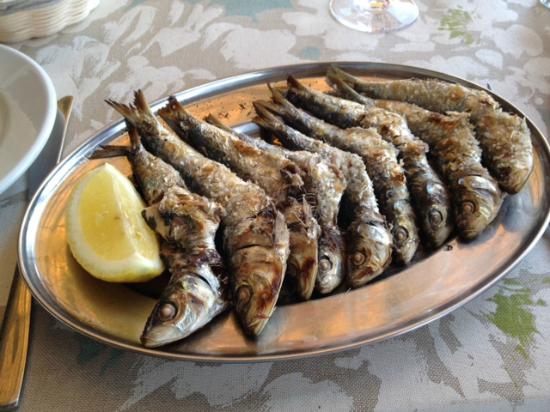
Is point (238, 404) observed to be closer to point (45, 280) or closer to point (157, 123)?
point (45, 280)

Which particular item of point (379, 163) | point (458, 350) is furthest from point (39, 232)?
point (458, 350)

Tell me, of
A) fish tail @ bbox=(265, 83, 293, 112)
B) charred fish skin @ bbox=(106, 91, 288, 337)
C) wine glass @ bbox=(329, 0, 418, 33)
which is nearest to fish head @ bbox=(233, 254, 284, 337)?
charred fish skin @ bbox=(106, 91, 288, 337)

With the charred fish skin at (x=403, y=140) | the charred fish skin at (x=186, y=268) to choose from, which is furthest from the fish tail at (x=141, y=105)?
the charred fish skin at (x=403, y=140)

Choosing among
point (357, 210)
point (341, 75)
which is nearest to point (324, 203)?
point (357, 210)

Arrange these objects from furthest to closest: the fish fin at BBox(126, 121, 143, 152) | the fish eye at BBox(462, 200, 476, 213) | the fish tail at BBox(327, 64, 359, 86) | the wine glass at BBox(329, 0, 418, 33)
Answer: the wine glass at BBox(329, 0, 418, 33), the fish tail at BBox(327, 64, 359, 86), the fish fin at BBox(126, 121, 143, 152), the fish eye at BBox(462, 200, 476, 213)

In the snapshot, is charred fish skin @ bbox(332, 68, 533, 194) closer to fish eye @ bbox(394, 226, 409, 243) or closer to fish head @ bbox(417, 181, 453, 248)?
fish head @ bbox(417, 181, 453, 248)

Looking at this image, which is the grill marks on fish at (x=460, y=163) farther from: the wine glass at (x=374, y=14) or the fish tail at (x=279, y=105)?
the wine glass at (x=374, y=14)

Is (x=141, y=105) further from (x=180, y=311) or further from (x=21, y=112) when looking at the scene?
(x=180, y=311)
